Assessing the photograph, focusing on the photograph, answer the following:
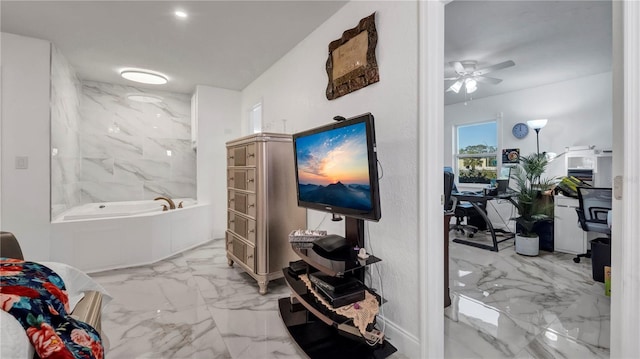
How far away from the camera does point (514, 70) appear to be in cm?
386

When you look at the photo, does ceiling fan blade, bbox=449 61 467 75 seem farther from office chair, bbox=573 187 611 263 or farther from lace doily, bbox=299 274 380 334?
lace doily, bbox=299 274 380 334

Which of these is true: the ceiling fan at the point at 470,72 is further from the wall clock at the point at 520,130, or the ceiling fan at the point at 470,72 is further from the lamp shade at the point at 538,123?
the wall clock at the point at 520,130

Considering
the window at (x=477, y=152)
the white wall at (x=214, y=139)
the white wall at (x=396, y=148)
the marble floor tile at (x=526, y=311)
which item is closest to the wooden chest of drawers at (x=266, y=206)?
the white wall at (x=396, y=148)

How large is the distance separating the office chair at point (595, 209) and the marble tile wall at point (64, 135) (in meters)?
5.79

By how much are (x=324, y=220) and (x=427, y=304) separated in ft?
4.04

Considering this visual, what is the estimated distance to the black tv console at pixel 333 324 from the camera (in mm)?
1594

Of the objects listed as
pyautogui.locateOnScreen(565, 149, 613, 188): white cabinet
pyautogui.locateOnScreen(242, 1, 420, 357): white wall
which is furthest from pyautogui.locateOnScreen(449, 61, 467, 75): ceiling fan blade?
pyautogui.locateOnScreen(565, 149, 613, 188): white cabinet

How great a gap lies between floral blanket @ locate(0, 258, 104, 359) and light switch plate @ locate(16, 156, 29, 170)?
246cm

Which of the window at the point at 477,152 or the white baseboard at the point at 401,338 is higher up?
the window at the point at 477,152

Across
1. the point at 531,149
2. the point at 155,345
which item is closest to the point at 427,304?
the point at 155,345

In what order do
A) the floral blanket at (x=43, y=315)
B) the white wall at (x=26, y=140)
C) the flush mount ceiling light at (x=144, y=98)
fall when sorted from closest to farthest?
1. the floral blanket at (x=43, y=315)
2. the white wall at (x=26, y=140)
3. the flush mount ceiling light at (x=144, y=98)

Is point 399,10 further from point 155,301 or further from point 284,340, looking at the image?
point 155,301

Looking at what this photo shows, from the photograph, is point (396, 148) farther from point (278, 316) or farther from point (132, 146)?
point (132, 146)

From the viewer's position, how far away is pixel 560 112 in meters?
4.34
